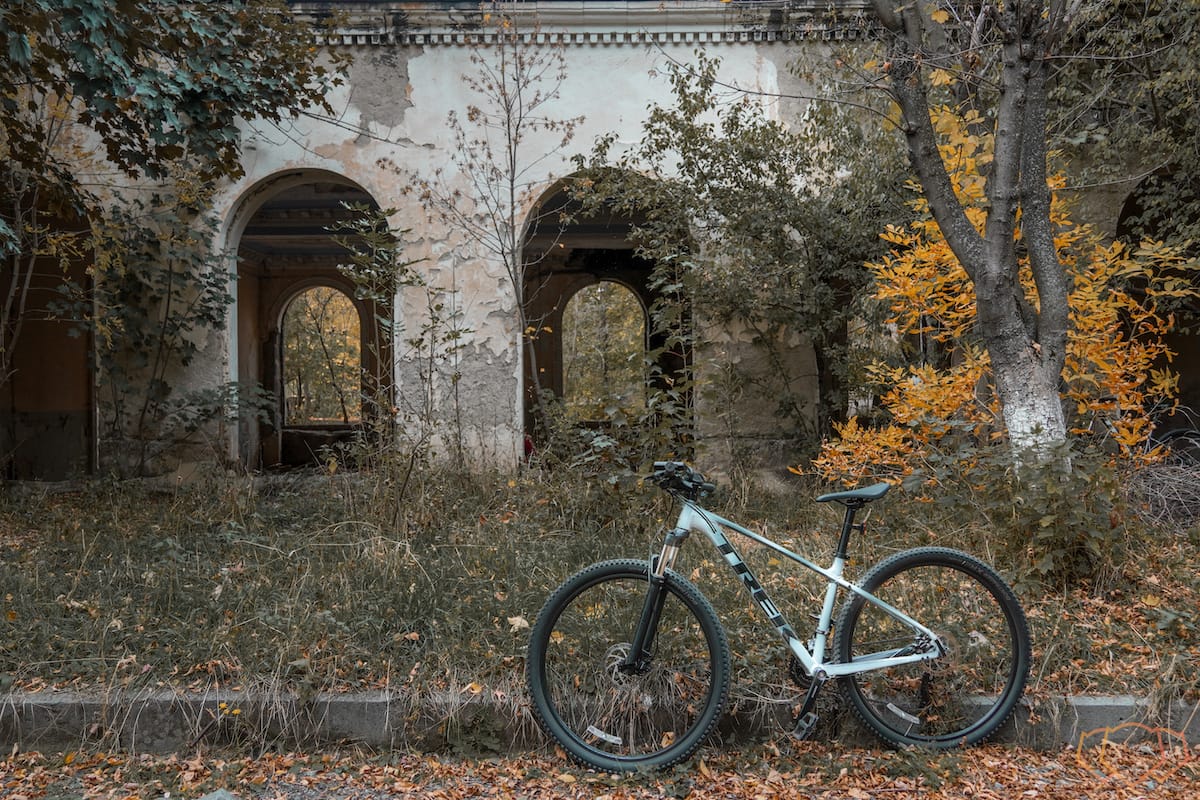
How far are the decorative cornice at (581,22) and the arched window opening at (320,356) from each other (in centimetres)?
1109

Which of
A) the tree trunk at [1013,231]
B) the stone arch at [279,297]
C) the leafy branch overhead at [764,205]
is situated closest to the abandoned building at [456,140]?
the leafy branch overhead at [764,205]

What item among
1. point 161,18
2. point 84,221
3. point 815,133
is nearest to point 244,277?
point 84,221

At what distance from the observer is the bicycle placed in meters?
2.86

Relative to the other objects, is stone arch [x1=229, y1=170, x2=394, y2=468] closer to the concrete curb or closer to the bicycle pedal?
the concrete curb

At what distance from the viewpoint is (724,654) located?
9.21ft

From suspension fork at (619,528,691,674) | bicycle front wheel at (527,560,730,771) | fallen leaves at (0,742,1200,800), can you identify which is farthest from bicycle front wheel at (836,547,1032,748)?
suspension fork at (619,528,691,674)

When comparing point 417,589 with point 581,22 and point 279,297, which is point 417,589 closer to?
point 581,22

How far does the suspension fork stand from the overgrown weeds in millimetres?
459

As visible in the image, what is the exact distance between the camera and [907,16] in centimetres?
467

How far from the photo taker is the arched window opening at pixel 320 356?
18.7m

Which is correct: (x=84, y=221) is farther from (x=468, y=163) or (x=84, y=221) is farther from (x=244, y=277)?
(x=244, y=277)

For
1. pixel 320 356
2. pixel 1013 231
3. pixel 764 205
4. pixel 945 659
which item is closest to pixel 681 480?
pixel 945 659

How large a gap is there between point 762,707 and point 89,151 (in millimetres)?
7527

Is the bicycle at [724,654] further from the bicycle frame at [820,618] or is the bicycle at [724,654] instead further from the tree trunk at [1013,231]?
the tree trunk at [1013,231]
